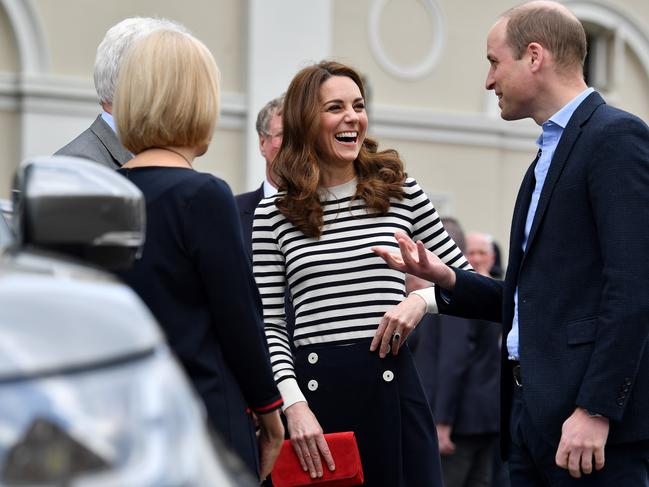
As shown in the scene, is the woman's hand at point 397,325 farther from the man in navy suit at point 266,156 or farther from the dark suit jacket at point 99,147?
the man in navy suit at point 266,156

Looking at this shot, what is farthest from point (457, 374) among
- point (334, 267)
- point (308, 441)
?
point (308, 441)

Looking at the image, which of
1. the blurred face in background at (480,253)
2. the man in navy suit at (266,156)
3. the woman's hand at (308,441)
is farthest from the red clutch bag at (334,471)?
the blurred face in background at (480,253)

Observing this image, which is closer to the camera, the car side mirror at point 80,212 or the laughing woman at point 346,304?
the car side mirror at point 80,212

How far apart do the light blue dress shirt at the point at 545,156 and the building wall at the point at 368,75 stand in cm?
863

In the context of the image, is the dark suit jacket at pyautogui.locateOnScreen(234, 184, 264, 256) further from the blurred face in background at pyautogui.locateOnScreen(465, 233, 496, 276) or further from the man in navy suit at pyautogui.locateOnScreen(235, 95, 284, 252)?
the blurred face in background at pyautogui.locateOnScreen(465, 233, 496, 276)

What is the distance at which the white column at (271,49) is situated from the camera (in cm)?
1277

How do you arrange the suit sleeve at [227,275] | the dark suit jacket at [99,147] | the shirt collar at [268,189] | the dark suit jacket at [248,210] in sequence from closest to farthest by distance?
the suit sleeve at [227,275], the dark suit jacket at [99,147], the dark suit jacket at [248,210], the shirt collar at [268,189]

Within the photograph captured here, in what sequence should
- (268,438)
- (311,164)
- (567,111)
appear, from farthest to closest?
(311,164) < (567,111) < (268,438)

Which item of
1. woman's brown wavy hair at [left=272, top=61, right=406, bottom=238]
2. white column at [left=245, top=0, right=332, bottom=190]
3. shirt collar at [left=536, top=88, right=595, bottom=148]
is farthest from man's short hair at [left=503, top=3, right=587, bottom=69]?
white column at [left=245, top=0, right=332, bottom=190]

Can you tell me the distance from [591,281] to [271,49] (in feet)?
32.3

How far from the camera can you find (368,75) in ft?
45.3

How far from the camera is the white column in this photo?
1277 centimetres

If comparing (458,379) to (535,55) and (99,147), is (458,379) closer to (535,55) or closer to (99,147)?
(99,147)

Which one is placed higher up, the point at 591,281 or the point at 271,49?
the point at 591,281
